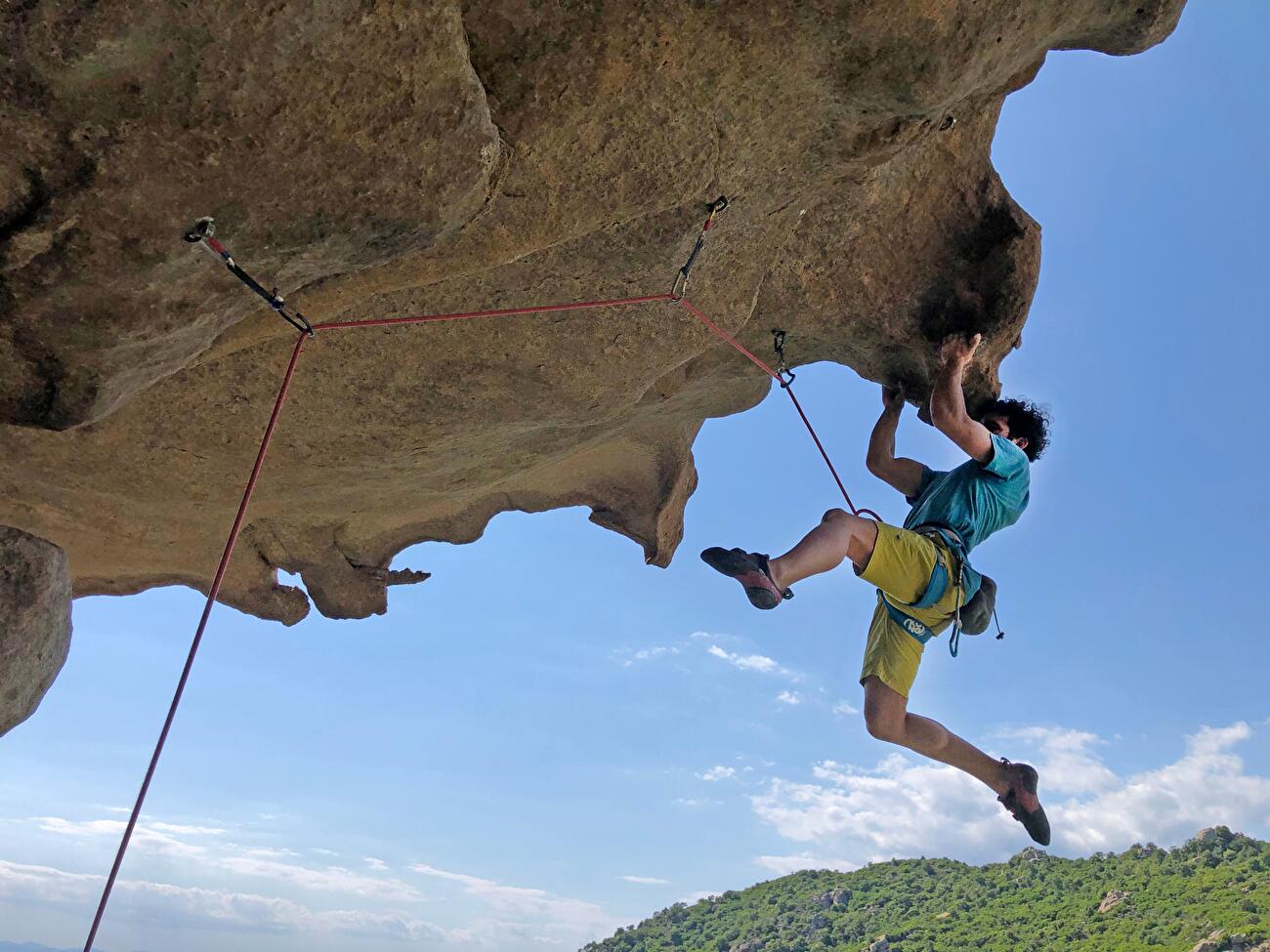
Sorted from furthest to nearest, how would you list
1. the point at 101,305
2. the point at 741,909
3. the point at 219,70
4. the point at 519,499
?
the point at 741,909 → the point at 519,499 → the point at 101,305 → the point at 219,70

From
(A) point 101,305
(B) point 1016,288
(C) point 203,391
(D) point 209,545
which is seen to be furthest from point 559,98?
(D) point 209,545

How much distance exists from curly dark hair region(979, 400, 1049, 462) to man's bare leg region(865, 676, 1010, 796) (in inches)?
58.7

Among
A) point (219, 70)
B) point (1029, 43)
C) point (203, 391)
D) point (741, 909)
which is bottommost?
point (219, 70)

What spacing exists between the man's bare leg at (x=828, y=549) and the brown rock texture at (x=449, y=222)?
115 centimetres

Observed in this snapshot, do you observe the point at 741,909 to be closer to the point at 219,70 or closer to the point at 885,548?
the point at 885,548

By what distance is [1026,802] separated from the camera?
190 inches

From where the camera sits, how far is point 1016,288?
4789mm

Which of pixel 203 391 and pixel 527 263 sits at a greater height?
pixel 527 263

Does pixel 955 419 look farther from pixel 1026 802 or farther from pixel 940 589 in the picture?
pixel 1026 802

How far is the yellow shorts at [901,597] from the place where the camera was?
14.2 ft

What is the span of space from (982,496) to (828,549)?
41.1 inches

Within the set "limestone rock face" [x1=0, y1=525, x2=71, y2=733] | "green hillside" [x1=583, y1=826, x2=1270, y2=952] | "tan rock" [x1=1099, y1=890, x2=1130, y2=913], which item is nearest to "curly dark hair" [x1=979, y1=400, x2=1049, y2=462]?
"limestone rock face" [x1=0, y1=525, x2=71, y2=733]

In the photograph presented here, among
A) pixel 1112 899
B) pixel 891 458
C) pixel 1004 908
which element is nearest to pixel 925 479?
pixel 891 458

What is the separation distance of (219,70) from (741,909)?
1549 inches
